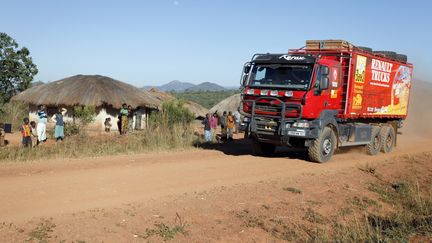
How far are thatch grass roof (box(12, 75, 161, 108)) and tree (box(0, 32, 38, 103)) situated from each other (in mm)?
2421

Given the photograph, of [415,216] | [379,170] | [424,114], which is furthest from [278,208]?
[424,114]

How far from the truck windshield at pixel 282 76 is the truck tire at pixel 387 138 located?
→ 20.8ft

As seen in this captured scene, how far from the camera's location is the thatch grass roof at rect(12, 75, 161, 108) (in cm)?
2953

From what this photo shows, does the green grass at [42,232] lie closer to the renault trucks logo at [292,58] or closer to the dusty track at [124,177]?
the dusty track at [124,177]

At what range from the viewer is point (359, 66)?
49.4 feet

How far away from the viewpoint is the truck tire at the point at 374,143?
17188mm

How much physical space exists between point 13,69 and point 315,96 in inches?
1075

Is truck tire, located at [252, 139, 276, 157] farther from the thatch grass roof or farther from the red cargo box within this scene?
the thatch grass roof

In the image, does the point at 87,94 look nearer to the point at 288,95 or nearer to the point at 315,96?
the point at 288,95

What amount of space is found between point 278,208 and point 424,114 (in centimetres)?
2650

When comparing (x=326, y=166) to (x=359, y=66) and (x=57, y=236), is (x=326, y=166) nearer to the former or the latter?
(x=359, y=66)

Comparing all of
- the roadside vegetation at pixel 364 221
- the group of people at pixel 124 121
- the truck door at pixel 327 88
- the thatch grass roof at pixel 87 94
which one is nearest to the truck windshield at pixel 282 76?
the truck door at pixel 327 88

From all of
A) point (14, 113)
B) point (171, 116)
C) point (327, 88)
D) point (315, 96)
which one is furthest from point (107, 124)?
point (327, 88)

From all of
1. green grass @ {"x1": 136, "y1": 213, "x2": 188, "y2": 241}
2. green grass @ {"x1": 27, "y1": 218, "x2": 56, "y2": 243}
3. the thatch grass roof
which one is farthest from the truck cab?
the thatch grass roof
